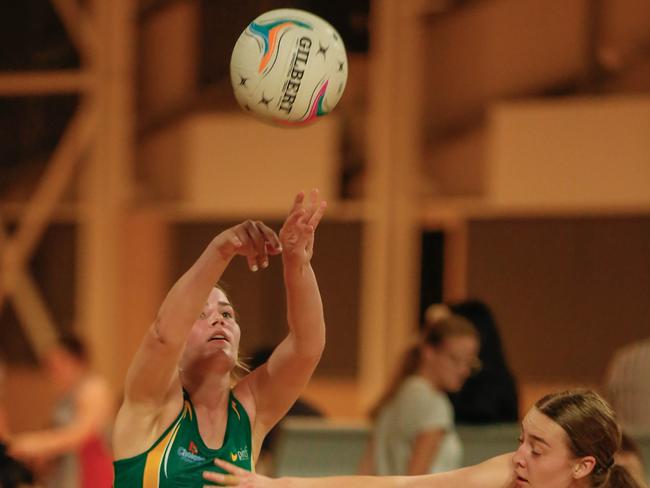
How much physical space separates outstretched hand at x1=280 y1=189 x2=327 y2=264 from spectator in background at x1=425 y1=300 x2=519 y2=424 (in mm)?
2898

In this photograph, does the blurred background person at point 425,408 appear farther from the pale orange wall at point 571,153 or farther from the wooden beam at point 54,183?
the wooden beam at point 54,183

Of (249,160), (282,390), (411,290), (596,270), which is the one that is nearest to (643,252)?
(596,270)

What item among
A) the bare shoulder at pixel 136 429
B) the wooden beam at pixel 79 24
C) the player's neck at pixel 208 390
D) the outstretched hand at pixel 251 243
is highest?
the wooden beam at pixel 79 24

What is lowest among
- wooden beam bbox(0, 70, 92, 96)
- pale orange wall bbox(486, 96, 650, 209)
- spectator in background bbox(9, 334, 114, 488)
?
spectator in background bbox(9, 334, 114, 488)

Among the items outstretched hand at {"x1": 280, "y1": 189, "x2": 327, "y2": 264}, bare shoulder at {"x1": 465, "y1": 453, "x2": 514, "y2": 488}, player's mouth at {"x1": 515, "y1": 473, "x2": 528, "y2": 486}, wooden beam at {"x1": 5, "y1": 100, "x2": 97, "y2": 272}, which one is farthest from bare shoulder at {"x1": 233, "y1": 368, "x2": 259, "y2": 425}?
wooden beam at {"x1": 5, "y1": 100, "x2": 97, "y2": 272}

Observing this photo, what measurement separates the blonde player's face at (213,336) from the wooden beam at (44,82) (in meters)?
7.32

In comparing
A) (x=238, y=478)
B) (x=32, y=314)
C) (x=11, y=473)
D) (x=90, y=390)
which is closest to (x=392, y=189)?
(x=90, y=390)

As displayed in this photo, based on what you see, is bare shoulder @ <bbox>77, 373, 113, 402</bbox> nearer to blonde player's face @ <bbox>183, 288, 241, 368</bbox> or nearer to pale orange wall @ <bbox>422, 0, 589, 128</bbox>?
pale orange wall @ <bbox>422, 0, 589, 128</bbox>

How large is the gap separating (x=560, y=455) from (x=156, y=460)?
2.89 ft

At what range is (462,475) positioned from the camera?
111 inches

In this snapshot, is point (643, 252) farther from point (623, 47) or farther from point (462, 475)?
point (462, 475)

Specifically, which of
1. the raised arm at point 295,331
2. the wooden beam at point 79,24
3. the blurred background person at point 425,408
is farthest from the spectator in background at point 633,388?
the wooden beam at point 79,24

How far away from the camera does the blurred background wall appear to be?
8.86 meters

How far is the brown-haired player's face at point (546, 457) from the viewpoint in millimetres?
2686
